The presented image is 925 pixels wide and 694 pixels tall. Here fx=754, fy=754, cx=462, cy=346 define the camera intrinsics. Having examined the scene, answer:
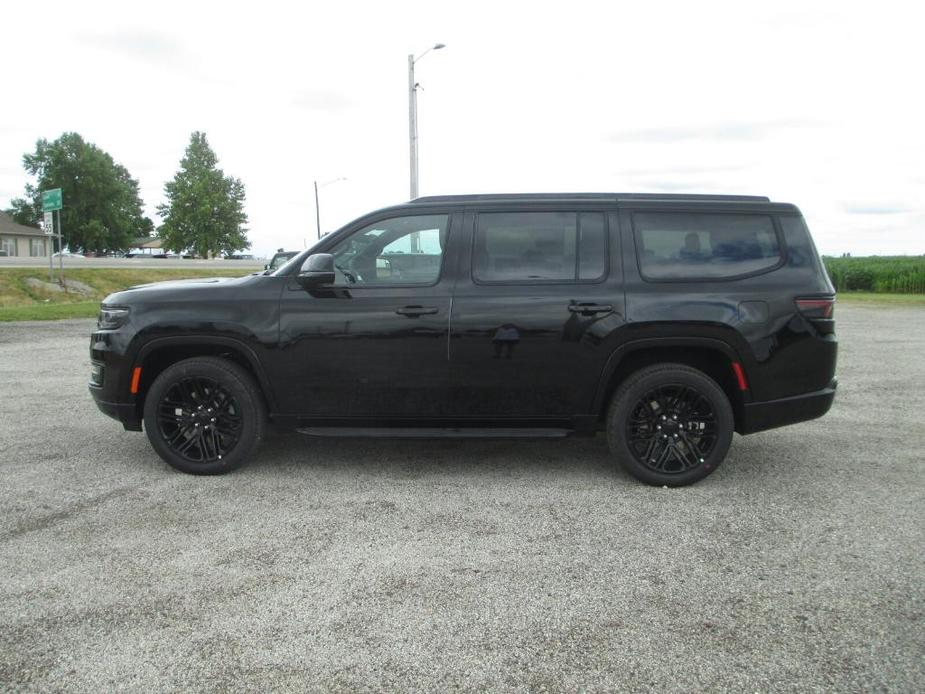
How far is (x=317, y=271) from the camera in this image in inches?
193

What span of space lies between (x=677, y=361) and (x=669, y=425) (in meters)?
0.44

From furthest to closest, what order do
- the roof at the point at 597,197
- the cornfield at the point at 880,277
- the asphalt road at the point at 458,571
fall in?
the cornfield at the point at 880,277 → the roof at the point at 597,197 → the asphalt road at the point at 458,571

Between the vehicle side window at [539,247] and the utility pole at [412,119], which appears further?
the utility pole at [412,119]

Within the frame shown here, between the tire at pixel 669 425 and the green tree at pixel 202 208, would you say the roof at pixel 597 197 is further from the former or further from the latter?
the green tree at pixel 202 208

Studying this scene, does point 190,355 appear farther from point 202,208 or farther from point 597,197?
point 202,208

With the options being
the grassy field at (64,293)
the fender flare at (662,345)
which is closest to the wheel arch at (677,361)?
the fender flare at (662,345)

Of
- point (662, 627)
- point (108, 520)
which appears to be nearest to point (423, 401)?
point (108, 520)

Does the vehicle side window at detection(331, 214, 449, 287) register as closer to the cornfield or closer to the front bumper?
the front bumper

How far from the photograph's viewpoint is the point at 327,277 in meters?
5.00

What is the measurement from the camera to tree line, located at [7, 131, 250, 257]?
72562 millimetres

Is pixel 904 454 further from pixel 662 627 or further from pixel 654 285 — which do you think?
pixel 662 627

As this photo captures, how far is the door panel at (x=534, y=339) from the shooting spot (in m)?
4.93

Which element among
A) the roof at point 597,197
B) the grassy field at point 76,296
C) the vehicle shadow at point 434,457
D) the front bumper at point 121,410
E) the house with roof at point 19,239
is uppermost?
the house with roof at point 19,239

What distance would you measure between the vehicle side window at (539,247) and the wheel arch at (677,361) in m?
0.57
